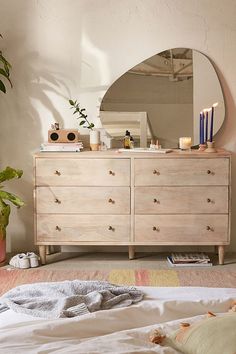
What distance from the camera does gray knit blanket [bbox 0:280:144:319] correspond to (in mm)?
2082

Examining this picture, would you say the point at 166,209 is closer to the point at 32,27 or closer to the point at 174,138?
the point at 174,138

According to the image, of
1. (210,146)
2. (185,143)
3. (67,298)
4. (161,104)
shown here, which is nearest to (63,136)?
(161,104)

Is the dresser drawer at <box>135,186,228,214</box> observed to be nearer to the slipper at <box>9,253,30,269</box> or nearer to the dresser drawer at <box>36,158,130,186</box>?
the dresser drawer at <box>36,158,130,186</box>

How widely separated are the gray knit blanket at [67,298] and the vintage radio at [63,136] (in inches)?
82.2

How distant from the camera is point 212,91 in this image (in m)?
4.51

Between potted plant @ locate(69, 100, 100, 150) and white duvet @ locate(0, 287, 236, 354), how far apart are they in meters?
2.33

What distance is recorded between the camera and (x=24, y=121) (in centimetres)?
456

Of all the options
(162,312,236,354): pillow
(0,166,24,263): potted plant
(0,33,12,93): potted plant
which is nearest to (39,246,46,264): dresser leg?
(0,166,24,263): potted plant

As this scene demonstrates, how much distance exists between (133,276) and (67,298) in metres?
1.87

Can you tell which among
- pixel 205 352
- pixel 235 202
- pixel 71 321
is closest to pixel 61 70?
pixel 235 202

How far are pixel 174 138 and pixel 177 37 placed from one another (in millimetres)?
765

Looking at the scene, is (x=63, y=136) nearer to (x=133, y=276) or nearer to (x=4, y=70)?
(x=4, y=70)

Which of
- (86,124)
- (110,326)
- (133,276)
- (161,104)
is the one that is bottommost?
(133,276)

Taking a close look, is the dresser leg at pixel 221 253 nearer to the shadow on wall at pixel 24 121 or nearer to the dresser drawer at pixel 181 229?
the dresser drawer at pixel 181 229
